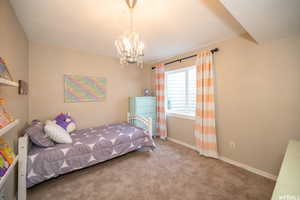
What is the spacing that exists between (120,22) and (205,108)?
7.27 ft

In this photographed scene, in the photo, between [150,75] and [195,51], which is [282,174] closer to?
[195,51]

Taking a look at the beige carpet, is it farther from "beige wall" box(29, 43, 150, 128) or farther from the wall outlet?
"beige wall" box(29, 43, 150, 128)

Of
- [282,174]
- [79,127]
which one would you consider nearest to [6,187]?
[79,127]

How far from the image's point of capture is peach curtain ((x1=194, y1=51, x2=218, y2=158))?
240 cm

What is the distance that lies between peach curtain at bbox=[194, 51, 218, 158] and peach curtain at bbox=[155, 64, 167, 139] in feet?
3.37

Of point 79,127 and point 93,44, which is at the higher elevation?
point 93,44

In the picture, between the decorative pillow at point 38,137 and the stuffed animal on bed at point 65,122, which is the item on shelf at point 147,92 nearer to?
the stuffed animal on bed at point 65,122

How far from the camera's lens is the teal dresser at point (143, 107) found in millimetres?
3289

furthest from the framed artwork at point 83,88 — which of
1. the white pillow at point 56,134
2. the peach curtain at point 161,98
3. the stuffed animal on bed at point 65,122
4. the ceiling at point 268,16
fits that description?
the ceiling at point 268,16

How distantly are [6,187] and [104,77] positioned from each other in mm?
2515

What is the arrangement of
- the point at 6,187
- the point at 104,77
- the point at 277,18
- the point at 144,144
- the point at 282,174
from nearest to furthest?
the point at 282,174, the point at 6,187, the point at 277,18, the point at 144,144, the point at 104,77

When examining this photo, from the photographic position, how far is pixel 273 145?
1824 mm

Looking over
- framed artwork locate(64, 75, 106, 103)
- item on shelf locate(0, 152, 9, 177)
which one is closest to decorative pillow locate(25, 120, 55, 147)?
item on shelf locate(0, 152, 9, 177)

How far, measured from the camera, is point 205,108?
8.18ft
